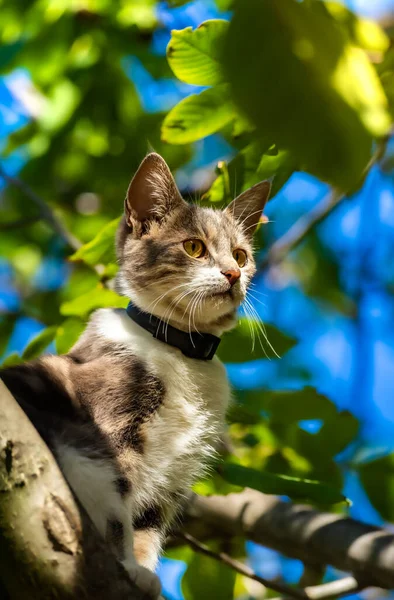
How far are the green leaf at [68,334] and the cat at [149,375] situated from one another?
0.62 ft

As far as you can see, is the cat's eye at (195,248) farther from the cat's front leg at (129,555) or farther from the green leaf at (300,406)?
the cat's front leg at (129,555)

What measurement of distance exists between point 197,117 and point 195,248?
723mm

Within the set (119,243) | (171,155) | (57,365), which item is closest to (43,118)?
(171,155)

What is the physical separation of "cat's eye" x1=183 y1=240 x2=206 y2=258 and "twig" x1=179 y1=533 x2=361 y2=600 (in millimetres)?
1156

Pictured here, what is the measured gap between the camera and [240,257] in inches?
119

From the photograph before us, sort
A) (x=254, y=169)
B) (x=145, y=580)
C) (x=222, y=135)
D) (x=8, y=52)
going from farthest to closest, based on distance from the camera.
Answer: (x=8, y=52), (x=222, y=135), (x=254, y=169), (x=145, y=580)

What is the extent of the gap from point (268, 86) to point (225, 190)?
2.07 metres

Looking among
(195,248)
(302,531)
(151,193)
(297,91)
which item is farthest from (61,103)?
(297,91)

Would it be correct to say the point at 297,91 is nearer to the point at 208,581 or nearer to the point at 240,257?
the point at 240,257

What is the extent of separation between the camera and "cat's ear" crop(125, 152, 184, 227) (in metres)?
2.88

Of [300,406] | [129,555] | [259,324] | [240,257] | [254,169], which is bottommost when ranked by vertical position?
[300,406]

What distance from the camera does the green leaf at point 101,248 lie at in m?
2.77

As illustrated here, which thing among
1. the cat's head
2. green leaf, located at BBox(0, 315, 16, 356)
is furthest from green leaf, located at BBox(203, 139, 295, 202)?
green leaf, located at BBox(0, 315, 16, 356)

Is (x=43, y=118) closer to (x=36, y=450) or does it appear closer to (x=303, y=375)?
(x=303, y=375)
